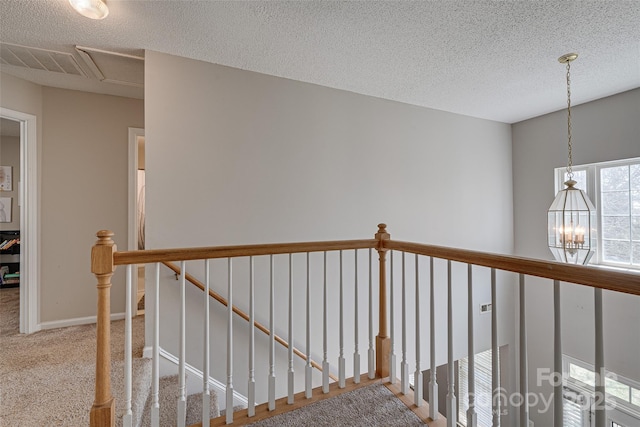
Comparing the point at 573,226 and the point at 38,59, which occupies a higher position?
the point at 38,59

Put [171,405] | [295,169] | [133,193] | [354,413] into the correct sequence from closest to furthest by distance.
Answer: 1. [354,413]
2. [171,405]
3. [295,169]
4. [133,193]

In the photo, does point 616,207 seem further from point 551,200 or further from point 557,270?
point 557,270

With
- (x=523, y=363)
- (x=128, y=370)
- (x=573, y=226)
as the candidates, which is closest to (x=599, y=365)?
(x=523, y=363)

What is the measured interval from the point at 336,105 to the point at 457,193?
194cm

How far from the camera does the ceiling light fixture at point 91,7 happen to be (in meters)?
1.51

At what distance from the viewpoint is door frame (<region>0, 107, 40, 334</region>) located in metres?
2.49

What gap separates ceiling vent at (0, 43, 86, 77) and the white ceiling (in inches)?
2.9

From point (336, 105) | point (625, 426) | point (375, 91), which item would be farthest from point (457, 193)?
point (625, 426)

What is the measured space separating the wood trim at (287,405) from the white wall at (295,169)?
840 millimetres

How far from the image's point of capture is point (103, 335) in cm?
121

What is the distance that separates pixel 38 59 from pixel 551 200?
553cm

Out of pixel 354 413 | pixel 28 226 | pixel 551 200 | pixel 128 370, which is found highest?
pixel 551 200

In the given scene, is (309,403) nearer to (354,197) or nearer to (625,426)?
(354,197)

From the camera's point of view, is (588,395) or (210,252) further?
(588,395)
